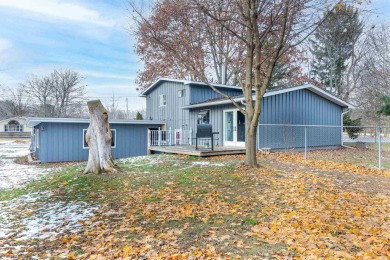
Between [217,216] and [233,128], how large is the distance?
956cm

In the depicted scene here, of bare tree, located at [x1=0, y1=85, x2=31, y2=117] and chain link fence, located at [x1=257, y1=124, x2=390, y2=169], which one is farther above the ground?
bare tree, located at [x1=0, y1=85, x2=31, y2=117]

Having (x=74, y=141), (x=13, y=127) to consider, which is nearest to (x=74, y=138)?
(x=74, y=141)

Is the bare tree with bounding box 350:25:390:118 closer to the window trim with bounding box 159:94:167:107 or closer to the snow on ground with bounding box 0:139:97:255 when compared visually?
the window trim with bounding box 159:94:167:107

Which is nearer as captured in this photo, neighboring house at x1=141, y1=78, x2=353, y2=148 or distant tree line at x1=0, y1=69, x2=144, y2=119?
neighboring house at x1=141, y1=78, x2=353, y2=148

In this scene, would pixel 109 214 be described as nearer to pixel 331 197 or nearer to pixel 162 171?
pixel 162 171

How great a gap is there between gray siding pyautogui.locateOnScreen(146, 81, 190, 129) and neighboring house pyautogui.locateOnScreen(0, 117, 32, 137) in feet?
108

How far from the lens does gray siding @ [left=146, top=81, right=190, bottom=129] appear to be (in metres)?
18.0

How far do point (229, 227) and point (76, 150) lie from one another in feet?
47.2

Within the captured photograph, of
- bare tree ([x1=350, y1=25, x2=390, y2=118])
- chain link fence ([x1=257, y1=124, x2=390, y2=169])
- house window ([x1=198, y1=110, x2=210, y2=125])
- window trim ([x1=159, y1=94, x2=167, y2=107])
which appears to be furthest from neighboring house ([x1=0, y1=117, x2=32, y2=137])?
bare tree ([x1=350, y1=25, x2=390, y2=118])

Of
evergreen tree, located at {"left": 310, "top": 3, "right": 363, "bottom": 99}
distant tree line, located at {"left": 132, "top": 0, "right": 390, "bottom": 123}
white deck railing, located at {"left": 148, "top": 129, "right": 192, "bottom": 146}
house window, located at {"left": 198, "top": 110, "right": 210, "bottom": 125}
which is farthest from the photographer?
evergreen tree, located at {"left": 310, "top": 3, "right": 363, "bottom": 99}

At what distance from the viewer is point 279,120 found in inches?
558

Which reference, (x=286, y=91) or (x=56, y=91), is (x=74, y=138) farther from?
(x=56, y=91)

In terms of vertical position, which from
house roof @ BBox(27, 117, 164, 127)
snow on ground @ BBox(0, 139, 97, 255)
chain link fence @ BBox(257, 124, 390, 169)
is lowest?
snow on ground @ BBox(0, 139, 97, 255)

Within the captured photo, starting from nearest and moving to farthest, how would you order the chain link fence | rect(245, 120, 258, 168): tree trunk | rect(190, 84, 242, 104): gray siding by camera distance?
rect(245, 120, 258, 168): tree trunk
the chain link fence
rect(190, 84, 242, 104): gray siding
